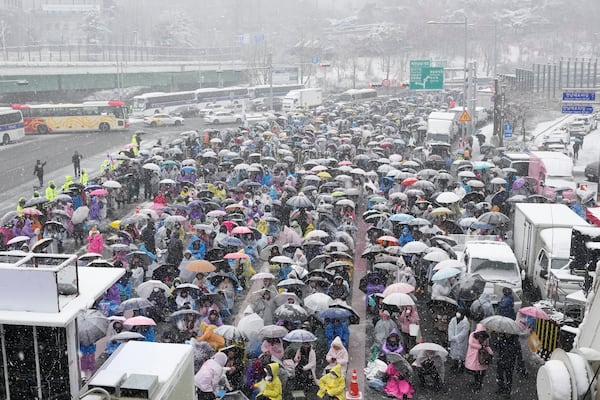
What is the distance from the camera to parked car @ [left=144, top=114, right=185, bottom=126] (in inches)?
2211

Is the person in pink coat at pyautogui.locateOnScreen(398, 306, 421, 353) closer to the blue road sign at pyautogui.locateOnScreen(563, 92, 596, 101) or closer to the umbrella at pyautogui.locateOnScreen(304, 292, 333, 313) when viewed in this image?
the umbrella at pyautogui.locateOnScreen(304, 292, 333, 313)

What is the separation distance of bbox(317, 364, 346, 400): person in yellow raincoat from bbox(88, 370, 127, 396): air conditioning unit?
4.17 metres

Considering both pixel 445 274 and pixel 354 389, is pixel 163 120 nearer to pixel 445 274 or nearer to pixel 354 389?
pixel 445 274

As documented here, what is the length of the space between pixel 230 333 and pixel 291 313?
1.07 meters

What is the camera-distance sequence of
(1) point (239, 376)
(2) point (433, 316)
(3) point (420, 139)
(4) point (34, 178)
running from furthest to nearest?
(3) point (420, 139), (4) point (34, 178), (2) point (433, 316), (1) point (239, 376)

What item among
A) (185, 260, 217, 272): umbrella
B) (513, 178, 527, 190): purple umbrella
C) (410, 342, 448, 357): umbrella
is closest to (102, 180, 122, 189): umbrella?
(185, 260, 217, 272): umbrella

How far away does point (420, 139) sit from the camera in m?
40.9

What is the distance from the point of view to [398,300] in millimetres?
12039

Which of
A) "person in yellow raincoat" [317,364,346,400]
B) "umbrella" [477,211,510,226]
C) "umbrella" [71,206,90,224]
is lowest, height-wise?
"person in yellow raincoat" [317,364,346,400]

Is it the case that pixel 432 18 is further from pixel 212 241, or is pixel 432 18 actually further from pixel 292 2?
pixel 212 241

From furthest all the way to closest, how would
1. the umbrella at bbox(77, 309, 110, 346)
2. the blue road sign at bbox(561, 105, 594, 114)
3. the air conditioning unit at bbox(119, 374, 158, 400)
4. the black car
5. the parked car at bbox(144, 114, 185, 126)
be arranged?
1. the parked car at bbox(144, 114, 185, 126)
2. the black car
3. the blue road sign at bbox(561, 105, 594, 114)
4. the umbrella at bbox(77, 309, 110, 346)
5. the air conditioning unit at bbox(119, 374, 158, 400)

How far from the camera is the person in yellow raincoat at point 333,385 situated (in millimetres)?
10242

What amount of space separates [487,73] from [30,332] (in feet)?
339

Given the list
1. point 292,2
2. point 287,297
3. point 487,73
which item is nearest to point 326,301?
point 287,297
